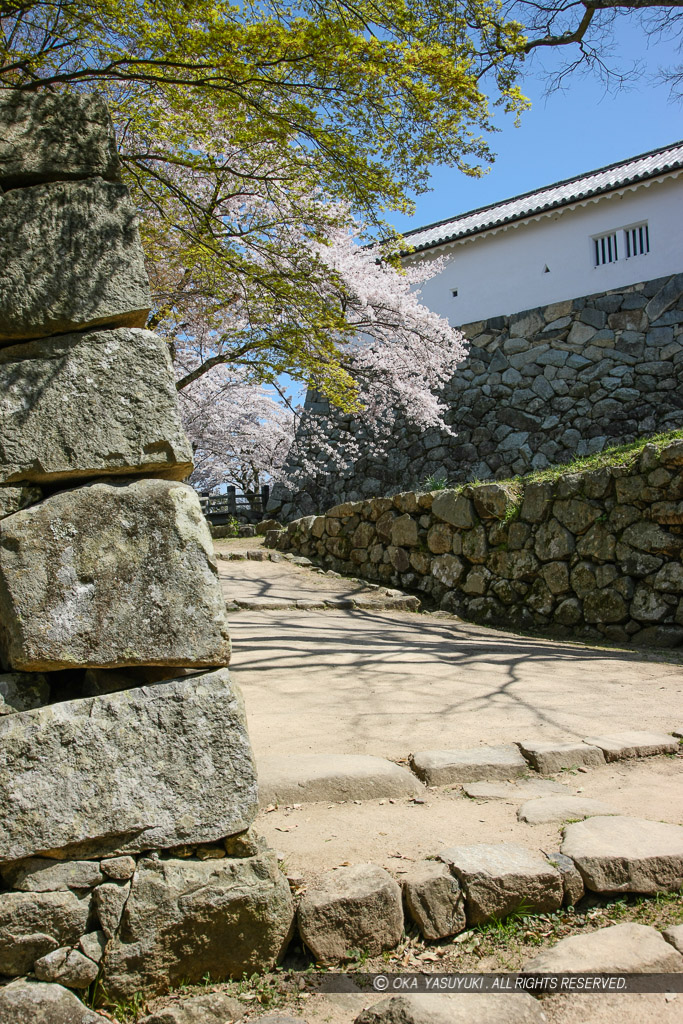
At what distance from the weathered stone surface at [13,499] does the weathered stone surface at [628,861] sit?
206cm

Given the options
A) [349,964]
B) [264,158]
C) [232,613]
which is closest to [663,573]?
[232,613]

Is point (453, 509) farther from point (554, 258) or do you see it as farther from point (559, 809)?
point (554, 258)

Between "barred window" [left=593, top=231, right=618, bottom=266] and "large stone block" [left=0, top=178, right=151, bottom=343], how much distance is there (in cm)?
1264

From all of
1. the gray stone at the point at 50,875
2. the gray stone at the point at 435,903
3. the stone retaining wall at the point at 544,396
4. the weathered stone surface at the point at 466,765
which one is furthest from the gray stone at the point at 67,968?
the stone retaining wall at the point at 544,396

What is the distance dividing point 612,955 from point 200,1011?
3.74ft

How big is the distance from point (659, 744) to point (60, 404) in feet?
10.1

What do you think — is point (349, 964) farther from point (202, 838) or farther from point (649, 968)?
point (649, 968)

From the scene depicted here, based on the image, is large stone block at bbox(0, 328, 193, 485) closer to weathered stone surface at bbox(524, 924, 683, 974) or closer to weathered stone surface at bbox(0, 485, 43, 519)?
weathered stone surface at bbox(0, 485, 43, 519)

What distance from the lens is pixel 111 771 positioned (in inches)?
73.7

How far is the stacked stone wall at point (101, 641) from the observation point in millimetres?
1843

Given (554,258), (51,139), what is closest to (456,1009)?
(51,139)

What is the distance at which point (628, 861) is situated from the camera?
2.30 meters

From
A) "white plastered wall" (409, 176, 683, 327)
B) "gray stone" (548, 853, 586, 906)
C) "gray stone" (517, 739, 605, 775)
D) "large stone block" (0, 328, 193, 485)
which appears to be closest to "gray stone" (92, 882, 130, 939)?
"large stone block" (0, 328, 193, 485)

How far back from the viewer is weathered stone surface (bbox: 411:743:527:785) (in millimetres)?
3029
